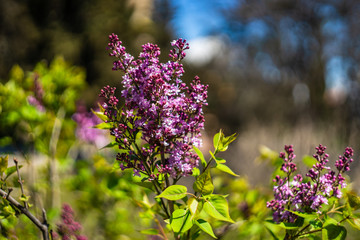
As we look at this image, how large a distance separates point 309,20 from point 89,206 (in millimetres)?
13779

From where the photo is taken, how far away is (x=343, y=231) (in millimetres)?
919

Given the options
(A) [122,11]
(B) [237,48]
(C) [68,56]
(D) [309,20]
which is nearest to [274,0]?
(D) [309,20]

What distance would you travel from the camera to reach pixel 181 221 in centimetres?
85

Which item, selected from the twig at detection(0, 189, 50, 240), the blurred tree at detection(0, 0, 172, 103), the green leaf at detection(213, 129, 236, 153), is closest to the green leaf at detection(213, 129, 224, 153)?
the green leaf at detection(213, 129, 236, 153)

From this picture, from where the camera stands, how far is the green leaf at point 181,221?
82 centimetres

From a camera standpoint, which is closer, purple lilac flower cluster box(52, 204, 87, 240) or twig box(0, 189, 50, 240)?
twig box(0, 189, 50, 240)

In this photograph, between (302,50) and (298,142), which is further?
(302,50)

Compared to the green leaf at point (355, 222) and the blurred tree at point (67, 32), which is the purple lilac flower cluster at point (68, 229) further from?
the blurred tree at point (67, 32)

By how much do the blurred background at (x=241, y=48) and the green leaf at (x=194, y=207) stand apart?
9399 millimetres

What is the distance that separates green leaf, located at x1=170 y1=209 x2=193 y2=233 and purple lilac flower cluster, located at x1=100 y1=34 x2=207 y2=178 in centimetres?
12

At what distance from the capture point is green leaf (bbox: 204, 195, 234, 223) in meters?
0.83

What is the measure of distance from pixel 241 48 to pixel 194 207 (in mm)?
19378

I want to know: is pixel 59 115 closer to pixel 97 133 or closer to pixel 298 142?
pixel 97 133

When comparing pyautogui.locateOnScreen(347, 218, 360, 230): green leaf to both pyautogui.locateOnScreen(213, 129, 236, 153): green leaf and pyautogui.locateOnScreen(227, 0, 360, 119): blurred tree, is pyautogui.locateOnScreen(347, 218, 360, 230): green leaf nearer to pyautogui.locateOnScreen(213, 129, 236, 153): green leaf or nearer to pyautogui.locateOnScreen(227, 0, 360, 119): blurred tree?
pyautogui.locateOnScreen(213, 129, 236, 153): green leaf
